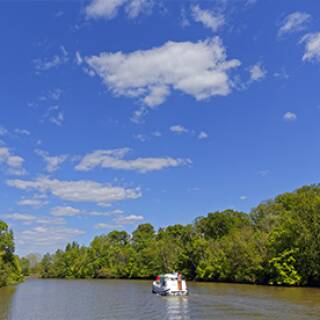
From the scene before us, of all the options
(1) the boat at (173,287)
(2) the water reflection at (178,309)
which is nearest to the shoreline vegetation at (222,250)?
(1) the boat at (173,287)

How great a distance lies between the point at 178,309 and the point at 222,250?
5927cm

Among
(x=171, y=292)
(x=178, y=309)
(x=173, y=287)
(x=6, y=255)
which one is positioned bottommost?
(x=178, y=309)

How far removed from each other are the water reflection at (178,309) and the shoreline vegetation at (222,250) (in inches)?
981

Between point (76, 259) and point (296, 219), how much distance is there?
123m

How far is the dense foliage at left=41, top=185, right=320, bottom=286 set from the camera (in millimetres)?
→ 71625

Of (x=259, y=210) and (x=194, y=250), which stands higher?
(x=259, y=210)

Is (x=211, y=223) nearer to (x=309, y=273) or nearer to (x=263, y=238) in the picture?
(x=263, y=238)

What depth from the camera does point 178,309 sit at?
4588 centimetres

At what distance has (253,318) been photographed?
1425 inches

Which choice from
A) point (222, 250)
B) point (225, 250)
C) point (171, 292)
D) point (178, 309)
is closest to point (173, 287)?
point (171, 292)

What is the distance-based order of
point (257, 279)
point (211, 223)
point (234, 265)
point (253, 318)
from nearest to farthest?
point (253, 318) < point (257, 279) < point (234, 265) < point (211, 223)

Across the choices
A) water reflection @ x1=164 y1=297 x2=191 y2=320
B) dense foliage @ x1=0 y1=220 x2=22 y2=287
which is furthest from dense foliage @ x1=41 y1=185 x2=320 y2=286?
dense foliage @ x1=0 y1=220 x2=22 y2=287

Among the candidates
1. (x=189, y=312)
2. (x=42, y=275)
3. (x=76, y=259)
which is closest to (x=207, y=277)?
(x=189, y=312)

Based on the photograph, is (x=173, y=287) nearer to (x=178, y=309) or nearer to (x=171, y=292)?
(x=171, y=292)
